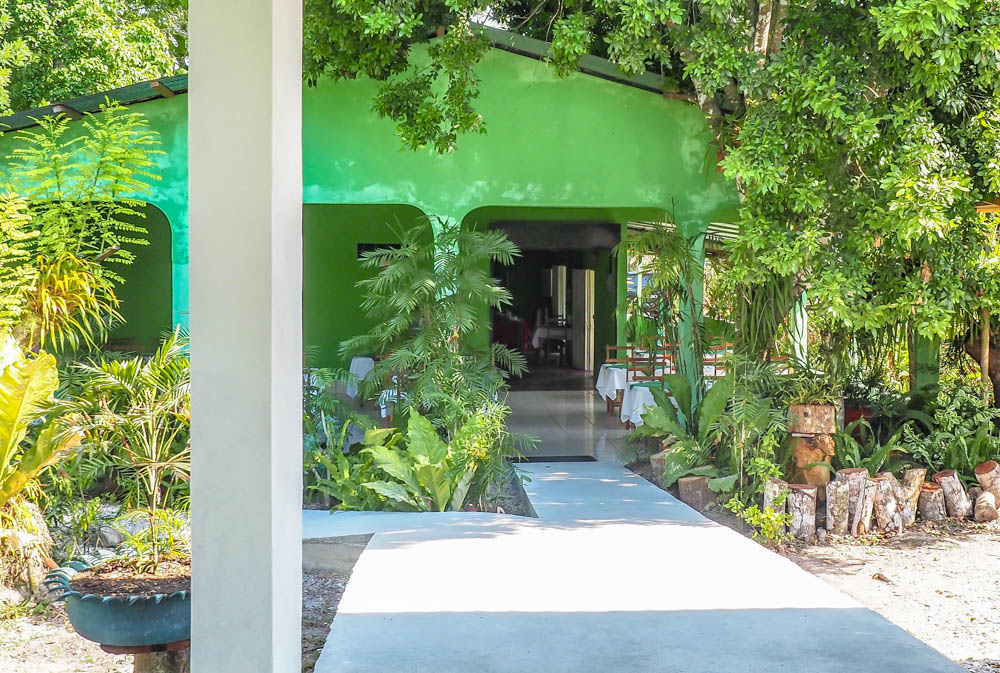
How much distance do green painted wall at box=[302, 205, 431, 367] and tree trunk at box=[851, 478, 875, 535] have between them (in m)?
8.25

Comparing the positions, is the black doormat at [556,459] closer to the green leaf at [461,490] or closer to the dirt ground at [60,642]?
the green leaf at [461,490]

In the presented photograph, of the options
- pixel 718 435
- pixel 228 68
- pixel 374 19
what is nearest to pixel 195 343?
pixel 228 68

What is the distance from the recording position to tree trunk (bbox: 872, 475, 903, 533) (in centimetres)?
681

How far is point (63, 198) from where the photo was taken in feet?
24.2

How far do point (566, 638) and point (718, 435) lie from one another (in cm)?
356

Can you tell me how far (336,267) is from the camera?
1370 centimetres

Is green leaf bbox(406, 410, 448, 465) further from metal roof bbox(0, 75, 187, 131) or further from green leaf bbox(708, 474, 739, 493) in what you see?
metal roof bbox(0, 75, 187, 131)

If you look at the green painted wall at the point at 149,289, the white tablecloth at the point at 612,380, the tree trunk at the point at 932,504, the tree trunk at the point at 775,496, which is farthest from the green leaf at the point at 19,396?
the green painted wall at the point at 149,289

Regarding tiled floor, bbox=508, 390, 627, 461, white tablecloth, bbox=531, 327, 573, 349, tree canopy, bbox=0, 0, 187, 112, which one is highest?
tree canopy, bbox=0, 0, 187, 112

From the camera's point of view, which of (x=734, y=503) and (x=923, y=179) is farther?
(x=734, y=503)

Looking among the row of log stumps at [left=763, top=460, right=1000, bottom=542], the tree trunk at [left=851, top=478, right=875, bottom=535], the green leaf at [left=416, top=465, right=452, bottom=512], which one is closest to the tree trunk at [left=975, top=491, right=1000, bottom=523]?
the row of log stumps at [left=763, top=460, right=1000, bottom=542]

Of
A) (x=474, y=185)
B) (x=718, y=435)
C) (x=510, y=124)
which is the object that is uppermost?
(x=510, y=124)

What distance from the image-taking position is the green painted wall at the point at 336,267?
44.6ft

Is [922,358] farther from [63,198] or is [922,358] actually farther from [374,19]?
[63,198]
